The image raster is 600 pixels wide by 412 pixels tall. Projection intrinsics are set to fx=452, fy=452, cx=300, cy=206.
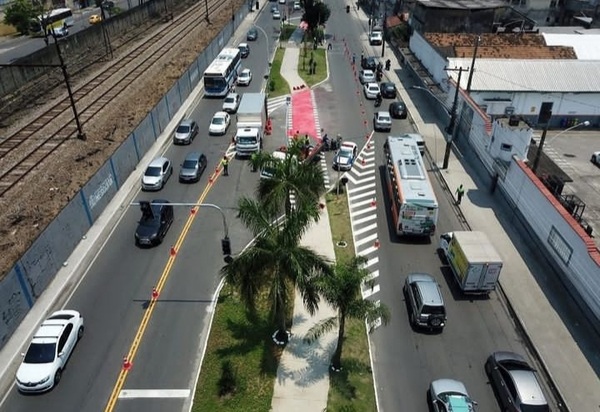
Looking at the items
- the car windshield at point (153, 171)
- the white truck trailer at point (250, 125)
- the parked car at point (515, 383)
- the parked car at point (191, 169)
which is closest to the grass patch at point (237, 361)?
the parked car at point (515, 383)

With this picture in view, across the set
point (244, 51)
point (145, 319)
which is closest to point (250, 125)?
point (145, 319)

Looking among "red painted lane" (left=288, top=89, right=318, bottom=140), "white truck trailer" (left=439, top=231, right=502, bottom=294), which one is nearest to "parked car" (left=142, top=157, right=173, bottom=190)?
"red painted lane" (left=288, top=89, right=318, bottom=140)

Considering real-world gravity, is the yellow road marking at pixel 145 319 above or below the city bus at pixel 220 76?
below

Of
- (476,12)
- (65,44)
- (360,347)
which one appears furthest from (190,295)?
(476,12)

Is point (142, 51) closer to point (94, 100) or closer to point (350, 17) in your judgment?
point (94, 100)

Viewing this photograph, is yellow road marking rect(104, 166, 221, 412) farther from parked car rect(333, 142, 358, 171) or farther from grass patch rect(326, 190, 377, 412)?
parked car rect(333, 142, 358, 171)

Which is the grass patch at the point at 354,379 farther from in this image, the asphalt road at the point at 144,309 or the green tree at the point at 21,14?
the green tree at the point at 21,14

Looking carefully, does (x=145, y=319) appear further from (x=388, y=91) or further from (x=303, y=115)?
(x=388, y=91)
